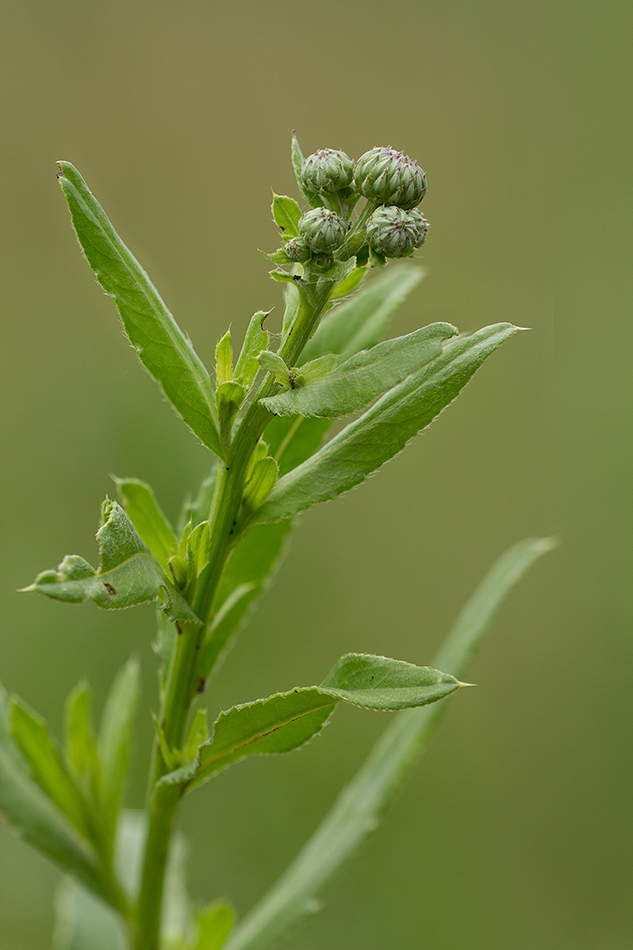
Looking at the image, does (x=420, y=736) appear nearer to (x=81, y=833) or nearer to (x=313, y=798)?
(x=81, y=833)

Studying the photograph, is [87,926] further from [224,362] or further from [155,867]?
[224,362]

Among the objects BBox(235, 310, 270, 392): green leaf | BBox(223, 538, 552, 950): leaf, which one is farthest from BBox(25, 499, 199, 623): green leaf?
BBox(223, 538, 552, 950): leaf

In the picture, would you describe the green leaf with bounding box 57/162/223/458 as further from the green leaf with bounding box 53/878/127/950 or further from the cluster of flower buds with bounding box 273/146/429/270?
the green leaf with bounding box 53/878/127/950

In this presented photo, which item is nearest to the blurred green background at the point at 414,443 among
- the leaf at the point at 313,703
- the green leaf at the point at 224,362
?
the green leaf at the point at 224,362

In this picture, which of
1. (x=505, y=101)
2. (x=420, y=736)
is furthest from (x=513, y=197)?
(x=420, y=736)

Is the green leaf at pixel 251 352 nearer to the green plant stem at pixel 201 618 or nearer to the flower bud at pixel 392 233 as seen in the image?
the green plant stem at pixel 201 618
